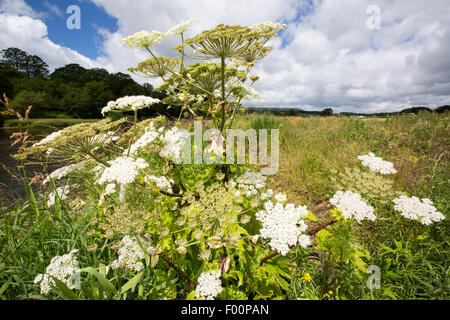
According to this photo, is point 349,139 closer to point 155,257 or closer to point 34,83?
point 155,257

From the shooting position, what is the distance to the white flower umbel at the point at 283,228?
1300mm

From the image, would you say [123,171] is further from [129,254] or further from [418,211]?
[418,211]

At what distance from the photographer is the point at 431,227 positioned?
8.43 ft

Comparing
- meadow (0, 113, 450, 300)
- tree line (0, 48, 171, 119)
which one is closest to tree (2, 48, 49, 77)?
tree line (0, 48, 171, 119)

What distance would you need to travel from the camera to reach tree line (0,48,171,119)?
44003mm

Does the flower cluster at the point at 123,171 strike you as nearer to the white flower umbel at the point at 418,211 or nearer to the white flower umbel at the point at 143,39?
the white flower umbel at the point at 143,39

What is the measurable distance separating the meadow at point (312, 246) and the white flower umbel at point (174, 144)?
41cm

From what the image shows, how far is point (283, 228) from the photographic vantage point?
4.53 ft

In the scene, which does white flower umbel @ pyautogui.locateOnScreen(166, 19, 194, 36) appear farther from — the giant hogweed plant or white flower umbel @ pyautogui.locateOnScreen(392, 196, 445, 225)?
white flower umbel @ pyautogui.locateOnScreen(392, 196, 445, 225)

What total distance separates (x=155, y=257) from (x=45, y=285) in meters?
1.19

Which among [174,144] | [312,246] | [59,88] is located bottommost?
[312,246]

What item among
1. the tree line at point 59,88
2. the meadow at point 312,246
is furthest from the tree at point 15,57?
the meadow at point 312,246

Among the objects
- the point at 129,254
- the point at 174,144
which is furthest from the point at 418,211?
the point at 129,254

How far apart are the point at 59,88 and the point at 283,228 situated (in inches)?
2828
